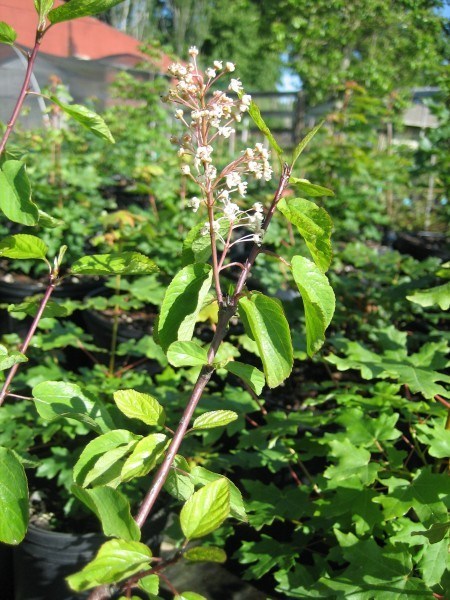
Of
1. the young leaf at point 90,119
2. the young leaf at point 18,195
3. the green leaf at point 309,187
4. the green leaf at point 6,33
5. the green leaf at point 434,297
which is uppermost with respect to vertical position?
the green leaf at point 6,33

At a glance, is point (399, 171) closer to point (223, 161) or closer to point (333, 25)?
point (223, 161)

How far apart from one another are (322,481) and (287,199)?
893mm

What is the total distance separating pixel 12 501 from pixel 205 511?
1.16 feet

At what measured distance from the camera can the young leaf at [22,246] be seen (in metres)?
0.99

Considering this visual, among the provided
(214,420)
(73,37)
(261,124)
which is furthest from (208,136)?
(73,37)

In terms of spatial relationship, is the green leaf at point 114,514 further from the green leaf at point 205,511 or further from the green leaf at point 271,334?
the green leaf at point 271,334

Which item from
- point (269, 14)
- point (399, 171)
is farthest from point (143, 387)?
point (269, 14)

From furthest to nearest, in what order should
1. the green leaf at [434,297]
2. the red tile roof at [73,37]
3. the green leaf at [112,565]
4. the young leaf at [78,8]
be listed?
the red tile roof at [73,37]
the green leaf at [434,297]
the young leaf at [78,8]
the green leaf at [112,565]

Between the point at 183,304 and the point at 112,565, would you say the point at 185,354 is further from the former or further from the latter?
the point at 112,565

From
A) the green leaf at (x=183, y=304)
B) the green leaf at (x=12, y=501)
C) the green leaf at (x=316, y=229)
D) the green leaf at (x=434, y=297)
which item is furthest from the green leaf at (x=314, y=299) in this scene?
the green leaf at (x=434, y=297)

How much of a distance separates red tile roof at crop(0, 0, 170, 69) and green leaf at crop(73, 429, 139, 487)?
8815 mm

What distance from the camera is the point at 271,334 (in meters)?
0.87

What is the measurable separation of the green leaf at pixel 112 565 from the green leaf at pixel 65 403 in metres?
0.31

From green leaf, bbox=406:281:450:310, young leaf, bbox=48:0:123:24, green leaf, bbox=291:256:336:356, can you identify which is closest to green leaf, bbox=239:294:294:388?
green leaf, bbox=291:256:336:356
